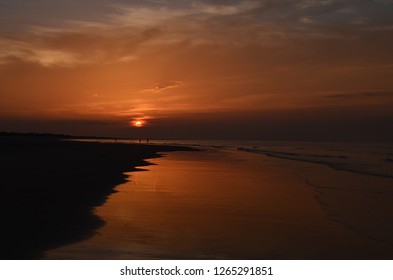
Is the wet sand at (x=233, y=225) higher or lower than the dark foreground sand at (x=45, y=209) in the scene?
lower

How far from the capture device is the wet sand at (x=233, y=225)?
963 cm

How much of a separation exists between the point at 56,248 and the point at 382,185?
20415 millimetres

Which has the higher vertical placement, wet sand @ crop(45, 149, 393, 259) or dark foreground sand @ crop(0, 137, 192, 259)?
dark foreground sand @ crop(0, 137, 192, 259)

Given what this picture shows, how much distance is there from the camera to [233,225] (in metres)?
12.4

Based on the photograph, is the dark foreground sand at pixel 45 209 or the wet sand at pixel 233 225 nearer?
the wet sand at pixel 233 225

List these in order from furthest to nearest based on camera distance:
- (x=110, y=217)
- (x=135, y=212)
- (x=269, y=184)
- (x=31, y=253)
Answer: (x=269, y=184)
(x=135, y=212)
(x=110, y=217)
(x=31, y=253)

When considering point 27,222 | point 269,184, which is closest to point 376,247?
point 27,222

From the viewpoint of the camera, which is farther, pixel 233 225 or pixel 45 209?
pixel 45 209

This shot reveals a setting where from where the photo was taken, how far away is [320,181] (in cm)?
2616

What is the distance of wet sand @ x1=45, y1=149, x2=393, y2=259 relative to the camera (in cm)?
963

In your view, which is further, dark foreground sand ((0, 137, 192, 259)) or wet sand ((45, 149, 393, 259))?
dark foreground sand ((0, 137, 192, 259))

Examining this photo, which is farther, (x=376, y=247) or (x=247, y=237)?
(x=247, y=237)

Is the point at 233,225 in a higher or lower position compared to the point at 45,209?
lower
